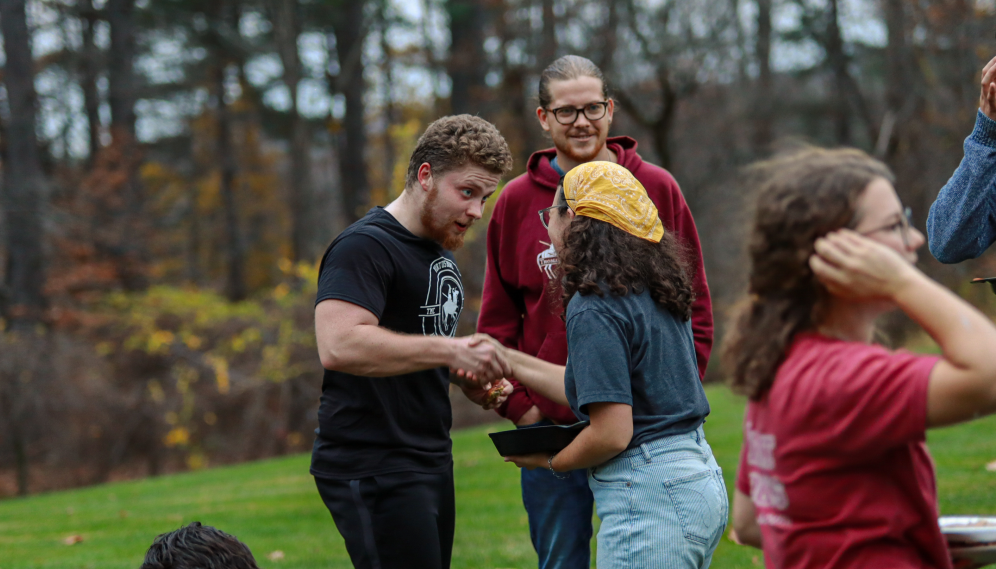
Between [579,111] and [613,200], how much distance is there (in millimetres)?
1120

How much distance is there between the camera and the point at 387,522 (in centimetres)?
305

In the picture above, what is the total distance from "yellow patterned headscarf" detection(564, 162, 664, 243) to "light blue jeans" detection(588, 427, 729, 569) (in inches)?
25.1

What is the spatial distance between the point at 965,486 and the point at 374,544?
4596 millimetres

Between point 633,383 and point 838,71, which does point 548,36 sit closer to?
point 838,71

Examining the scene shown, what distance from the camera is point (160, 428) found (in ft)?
46.3

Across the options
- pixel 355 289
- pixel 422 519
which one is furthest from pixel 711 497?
pixel 355 289

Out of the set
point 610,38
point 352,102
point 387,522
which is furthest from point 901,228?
point 352,102

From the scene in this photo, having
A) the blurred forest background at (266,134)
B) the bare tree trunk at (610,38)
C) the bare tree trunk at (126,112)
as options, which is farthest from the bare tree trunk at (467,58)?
the bare tree trunk at (126,112)

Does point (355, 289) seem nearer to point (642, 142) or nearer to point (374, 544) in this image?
point (374, 544)

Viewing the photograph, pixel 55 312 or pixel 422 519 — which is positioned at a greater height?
pixel 422 519

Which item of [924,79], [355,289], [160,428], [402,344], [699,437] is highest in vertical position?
[924,79]

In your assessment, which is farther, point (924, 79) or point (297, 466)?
point (924, 79)

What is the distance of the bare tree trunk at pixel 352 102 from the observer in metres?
21.2

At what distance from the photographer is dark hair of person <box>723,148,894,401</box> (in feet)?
6.09
